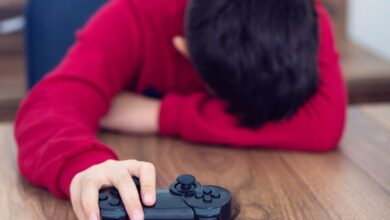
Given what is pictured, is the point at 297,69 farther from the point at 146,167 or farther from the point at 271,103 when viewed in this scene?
the point at 146,167

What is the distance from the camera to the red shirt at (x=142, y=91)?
0.79 m

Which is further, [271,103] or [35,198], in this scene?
[271,103]

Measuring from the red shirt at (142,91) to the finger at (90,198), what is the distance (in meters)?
0.13

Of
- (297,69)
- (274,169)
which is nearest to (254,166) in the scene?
(274,169)

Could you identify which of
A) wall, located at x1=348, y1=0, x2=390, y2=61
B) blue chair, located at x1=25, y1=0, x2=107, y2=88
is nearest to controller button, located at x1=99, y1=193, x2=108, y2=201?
blue chair, located at x1=25, y1=0, x2=107, y2=88

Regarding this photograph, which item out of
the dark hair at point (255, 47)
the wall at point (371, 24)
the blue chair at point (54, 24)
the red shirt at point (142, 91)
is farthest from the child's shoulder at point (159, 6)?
the wall at point (371, 24)

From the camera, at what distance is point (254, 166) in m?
0.78

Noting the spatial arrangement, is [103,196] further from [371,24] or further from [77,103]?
[371,24]

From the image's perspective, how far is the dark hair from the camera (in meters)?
0.76

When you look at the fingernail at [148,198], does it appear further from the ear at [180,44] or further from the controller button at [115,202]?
the ear at [180,44]

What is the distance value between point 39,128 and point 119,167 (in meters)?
0.20

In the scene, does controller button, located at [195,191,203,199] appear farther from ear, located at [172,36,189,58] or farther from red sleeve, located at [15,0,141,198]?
ear, located at [172,36,189,58]

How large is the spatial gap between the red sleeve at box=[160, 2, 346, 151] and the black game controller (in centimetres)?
26

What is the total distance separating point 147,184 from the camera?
0.59 metres
